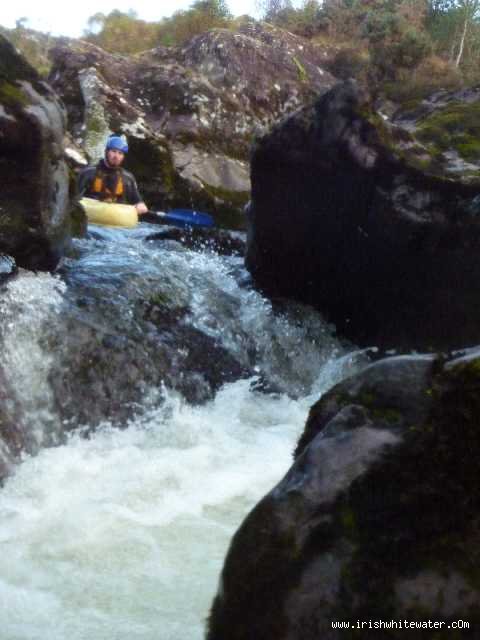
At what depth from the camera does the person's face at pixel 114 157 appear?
29.3 feet

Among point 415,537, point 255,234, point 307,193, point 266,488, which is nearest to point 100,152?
point 255,234

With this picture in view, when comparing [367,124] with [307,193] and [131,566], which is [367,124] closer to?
[307,193]

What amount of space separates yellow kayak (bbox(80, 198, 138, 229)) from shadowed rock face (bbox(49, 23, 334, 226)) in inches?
99.7

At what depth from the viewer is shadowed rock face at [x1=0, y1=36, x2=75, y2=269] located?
4.81 m

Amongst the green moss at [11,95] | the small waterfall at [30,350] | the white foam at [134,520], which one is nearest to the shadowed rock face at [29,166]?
the green moss at [11,95]

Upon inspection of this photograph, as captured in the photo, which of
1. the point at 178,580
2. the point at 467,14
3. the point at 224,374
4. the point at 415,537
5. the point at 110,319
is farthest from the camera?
the point at 467,14

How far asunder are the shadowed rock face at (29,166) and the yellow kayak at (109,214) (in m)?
3.07

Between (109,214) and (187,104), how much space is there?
4820 mm

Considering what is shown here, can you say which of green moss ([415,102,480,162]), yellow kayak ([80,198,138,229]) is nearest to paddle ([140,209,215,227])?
yellow kayak ([80,198,138,229])

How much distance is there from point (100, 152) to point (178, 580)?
9.47m

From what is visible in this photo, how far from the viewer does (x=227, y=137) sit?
12727mm

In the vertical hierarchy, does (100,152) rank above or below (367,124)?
below

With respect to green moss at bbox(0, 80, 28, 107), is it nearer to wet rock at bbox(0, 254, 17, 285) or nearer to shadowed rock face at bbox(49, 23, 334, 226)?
wet rock at bbox(0, 254, 17, 285)

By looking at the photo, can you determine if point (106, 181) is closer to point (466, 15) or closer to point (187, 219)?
point (187, 219)
